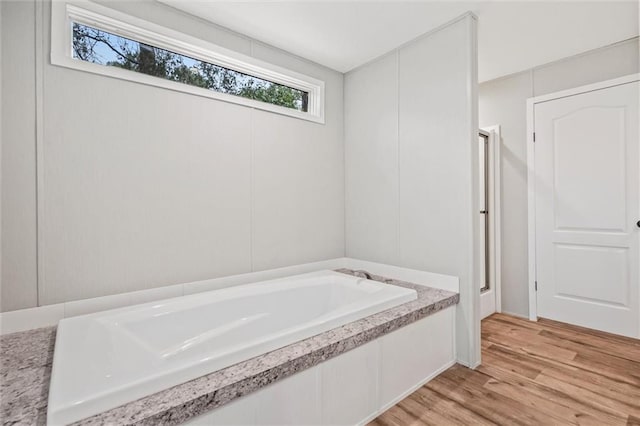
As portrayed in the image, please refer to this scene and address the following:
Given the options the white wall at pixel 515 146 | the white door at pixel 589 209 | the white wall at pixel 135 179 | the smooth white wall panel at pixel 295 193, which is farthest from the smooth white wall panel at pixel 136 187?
the white door at pixel 589 209

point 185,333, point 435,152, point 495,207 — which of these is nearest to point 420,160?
point 435,152

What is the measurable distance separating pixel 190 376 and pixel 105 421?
257 millimetres

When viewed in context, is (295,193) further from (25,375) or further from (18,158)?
(25,375)

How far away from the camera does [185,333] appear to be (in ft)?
6.02

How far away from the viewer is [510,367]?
216cm

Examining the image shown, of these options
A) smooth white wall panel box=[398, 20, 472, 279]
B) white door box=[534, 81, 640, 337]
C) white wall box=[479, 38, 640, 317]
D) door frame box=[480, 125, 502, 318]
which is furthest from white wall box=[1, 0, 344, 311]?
white door box=[534, 81, 640, 337]

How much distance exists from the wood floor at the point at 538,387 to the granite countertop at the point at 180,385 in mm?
504

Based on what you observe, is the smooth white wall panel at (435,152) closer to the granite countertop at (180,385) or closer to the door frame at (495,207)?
the granite countertop at (180,385)

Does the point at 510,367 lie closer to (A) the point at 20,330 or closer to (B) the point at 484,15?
(B) the point at 484,15

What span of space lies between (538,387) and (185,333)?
2.13m

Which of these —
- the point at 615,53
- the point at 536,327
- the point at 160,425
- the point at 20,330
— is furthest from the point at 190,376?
the point at 615,53

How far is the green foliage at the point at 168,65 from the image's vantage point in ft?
5.89

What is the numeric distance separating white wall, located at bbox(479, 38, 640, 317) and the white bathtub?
1763mm

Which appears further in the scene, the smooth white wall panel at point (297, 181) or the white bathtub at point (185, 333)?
the smooth white wall panel at point (297, 181)
